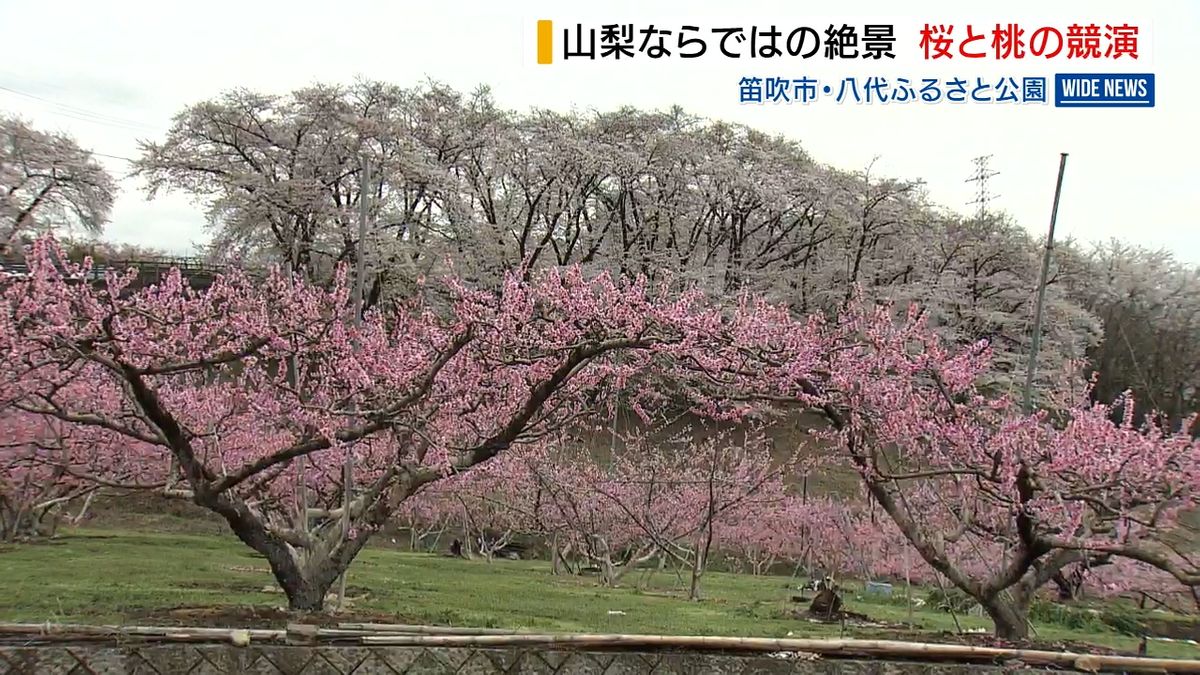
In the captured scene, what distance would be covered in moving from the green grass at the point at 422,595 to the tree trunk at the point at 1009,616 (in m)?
1.15

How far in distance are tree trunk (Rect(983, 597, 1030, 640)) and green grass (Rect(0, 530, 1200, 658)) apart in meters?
1.15

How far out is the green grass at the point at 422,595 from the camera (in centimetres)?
834

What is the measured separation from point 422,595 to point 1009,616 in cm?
637

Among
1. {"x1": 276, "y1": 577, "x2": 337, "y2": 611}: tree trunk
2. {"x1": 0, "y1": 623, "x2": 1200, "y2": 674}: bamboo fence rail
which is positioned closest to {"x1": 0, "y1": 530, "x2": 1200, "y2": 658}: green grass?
{"x1": 276, "y1": 577, "x2": 337, "y2": 611}: tree trunk

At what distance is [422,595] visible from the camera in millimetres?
10477

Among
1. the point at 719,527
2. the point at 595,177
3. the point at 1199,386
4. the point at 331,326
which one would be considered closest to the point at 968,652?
the point at 331,326

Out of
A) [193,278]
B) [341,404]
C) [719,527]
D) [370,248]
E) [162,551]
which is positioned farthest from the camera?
[193,278]

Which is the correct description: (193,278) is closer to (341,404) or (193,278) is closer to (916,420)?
(341,404)

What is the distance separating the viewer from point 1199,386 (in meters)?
28.6

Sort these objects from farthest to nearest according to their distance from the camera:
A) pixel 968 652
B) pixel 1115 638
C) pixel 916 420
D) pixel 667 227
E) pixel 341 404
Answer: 1. pixel 667 227
2. pixel 1115 638
3. pixel 341 404
4. pixel 916 420
5. pixel 968 652

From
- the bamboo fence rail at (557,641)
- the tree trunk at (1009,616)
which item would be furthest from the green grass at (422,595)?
the bamboo fence rail at (557,641)

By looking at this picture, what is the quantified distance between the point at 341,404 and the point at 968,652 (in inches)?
228

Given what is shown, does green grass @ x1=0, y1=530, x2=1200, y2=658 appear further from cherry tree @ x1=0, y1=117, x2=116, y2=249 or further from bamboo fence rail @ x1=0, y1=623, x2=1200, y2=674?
cherry tree @ x1=0, y1=117, x2=116, y2=249

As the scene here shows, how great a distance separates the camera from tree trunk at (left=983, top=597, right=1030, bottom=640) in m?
7.60
